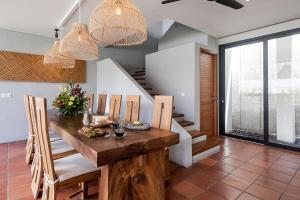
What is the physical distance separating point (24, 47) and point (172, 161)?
4.45 metres

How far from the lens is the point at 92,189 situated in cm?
226

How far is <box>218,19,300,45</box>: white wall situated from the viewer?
3.70m

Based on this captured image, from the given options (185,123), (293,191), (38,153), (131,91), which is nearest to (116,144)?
(38,153)

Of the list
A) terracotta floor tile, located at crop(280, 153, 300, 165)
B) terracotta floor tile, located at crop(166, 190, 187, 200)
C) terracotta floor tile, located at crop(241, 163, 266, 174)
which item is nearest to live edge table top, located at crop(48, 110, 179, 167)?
terracotta floor tile, located at crop(166, 190, 187, 200)

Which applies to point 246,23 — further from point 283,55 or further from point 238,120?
point 238,120

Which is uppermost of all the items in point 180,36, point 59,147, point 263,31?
point 180,36

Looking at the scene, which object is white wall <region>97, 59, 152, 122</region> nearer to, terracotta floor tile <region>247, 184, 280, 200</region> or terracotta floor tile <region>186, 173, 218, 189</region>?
terracotta floor tile <region>186, 173, 218, 189</region>

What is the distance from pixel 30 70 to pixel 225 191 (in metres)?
4.97

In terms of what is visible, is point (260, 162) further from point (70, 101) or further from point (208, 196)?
point (70, 101)

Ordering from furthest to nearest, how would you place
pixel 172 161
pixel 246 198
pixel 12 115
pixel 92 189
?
pixel 12 115 < pixel 172 161 < pixel 92 189 < pixel 246 198

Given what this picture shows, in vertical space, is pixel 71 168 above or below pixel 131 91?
below

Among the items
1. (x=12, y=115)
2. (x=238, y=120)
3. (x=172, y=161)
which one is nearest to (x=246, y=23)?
(x=238, y=120)

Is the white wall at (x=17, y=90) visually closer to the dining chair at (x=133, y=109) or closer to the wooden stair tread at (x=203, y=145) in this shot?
the dining chair at (x=133, y=109)

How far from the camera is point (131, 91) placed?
4.18m
